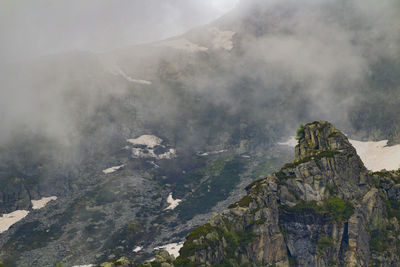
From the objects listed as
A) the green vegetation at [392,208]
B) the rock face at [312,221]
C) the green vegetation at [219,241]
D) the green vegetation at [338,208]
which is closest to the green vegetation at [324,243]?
the rock face at [312,221]

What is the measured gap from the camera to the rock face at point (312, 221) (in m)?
89.9

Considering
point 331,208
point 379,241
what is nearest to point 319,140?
point 331,208

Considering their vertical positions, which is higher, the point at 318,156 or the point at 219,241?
the point at 318,156

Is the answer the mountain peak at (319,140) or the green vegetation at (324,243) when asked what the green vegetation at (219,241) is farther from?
the mountain peak at (319,140)

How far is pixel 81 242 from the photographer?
194000 millimetres

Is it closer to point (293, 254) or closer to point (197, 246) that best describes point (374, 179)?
point (293, 254)

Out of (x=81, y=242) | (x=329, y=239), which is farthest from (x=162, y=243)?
(x=329, y=239)

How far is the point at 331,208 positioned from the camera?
333 feet

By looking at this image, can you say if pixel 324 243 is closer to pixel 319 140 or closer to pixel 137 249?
pixel 319 140

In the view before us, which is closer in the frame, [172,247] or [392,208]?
[392,208]

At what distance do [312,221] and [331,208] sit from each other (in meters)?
6.78

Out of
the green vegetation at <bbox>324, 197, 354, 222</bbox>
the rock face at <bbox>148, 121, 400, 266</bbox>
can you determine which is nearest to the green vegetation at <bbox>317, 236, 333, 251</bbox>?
the rock face at <bbox>148, 121, 400, 266</bbox>

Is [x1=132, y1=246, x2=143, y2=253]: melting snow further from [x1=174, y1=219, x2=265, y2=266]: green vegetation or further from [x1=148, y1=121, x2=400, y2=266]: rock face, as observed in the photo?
[x1=174, y1=219, x2=265, y2=266]: green vegetation

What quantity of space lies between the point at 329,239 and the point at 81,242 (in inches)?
5464
